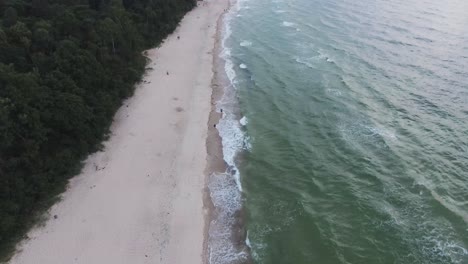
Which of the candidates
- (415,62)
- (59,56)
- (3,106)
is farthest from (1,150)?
(415,62)

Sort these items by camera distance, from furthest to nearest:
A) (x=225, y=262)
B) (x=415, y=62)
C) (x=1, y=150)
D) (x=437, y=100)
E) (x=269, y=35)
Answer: (x=269, y=35) → (x=415, y=62) → (x=437, y=100) → (x=1, y=150) → (x=225, y=262)

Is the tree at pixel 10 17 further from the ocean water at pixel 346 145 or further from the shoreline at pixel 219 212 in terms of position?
the ocean water at pixel 346 145

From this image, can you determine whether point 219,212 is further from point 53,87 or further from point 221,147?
point 53,87

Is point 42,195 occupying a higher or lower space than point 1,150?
lower

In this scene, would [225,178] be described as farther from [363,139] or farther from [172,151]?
[363,139]

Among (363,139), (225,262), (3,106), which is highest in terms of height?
(3,106)

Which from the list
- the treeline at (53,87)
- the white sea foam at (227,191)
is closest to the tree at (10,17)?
the treeline at (53,87)

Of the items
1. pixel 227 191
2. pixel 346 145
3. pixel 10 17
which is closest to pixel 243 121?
pixel 346 145
